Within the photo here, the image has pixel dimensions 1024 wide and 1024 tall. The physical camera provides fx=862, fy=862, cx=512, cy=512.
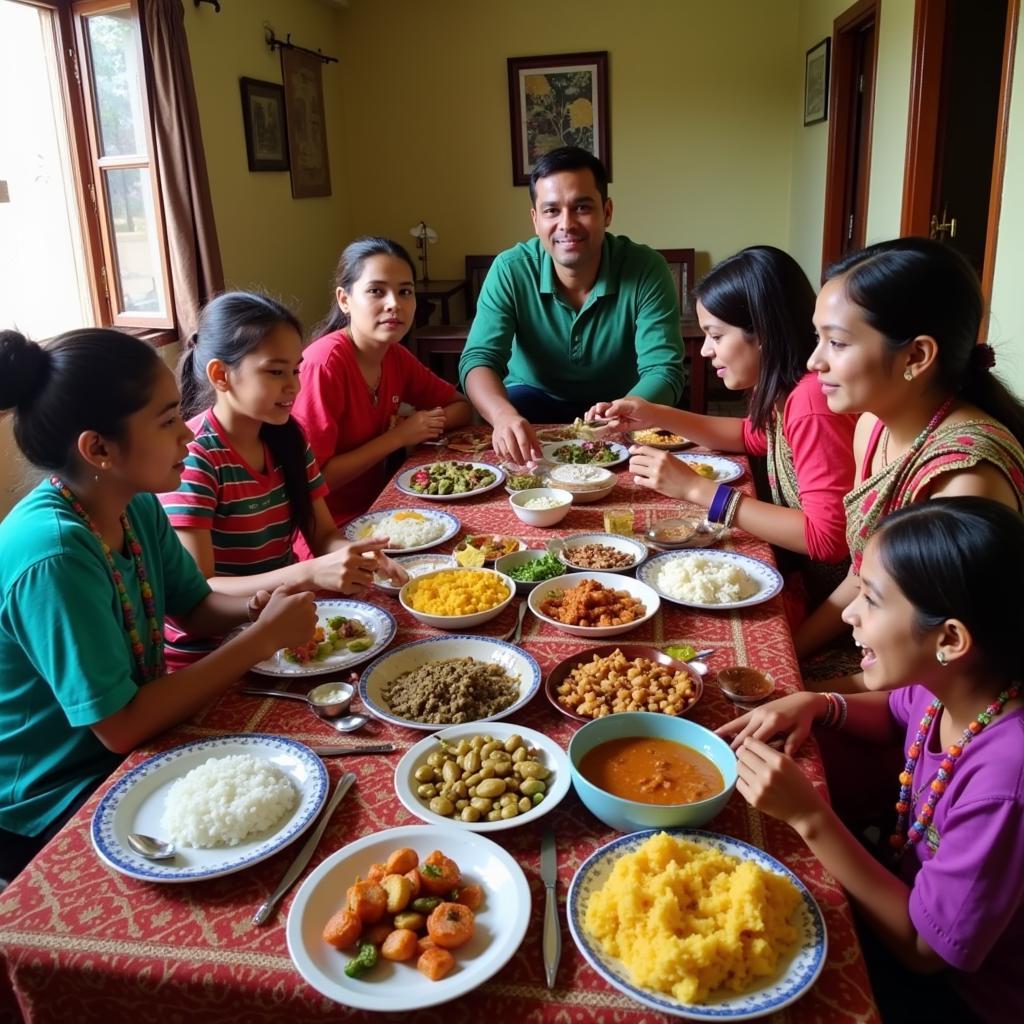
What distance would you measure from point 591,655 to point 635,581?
299 mm

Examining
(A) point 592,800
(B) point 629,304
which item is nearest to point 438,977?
(A) point 592,800

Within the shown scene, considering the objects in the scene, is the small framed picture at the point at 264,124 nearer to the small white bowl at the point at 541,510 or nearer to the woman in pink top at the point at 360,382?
the woman in pink top at the point at 360,382

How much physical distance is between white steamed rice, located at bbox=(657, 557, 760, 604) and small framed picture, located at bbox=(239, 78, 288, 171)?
4420 mm

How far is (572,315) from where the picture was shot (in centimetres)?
316

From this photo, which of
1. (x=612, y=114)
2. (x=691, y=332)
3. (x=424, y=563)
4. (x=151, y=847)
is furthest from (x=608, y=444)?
(x=612, y=114)

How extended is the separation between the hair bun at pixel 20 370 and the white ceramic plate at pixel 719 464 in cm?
153

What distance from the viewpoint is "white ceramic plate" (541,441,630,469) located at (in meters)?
2.48

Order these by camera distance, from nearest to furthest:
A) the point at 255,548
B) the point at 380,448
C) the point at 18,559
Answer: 1. the point at 18,559
2. the point at 255,548
3. the point at 380,448

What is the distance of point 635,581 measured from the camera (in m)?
1.70

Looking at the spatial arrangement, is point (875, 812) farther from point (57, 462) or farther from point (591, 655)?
point (57, 462)

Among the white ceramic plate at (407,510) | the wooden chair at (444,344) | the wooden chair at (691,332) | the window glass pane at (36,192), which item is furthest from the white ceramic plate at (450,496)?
the wooden chair at (444,344)

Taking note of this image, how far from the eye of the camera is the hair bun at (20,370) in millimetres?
1312

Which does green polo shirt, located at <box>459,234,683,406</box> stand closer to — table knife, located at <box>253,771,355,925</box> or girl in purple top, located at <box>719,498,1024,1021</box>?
girl in purple top, located at <box>719,498,1024,1021</box>

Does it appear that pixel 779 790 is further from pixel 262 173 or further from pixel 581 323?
→ pixel 262 173
